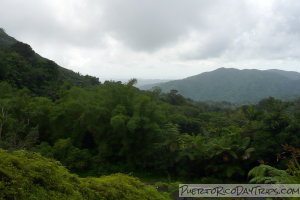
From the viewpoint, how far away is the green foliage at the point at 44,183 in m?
2.18

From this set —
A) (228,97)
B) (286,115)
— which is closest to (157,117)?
(286,115)

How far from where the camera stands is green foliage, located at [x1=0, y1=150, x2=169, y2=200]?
2184 mm

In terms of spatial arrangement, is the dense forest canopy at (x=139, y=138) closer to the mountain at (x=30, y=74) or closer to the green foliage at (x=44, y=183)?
the green foliage at (x=44, y=183)

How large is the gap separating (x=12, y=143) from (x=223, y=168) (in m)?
11.5

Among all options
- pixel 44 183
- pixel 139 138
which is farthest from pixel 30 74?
pixel 44 183

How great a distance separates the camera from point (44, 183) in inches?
95.2

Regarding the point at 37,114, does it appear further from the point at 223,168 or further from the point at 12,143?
the point at 223,168

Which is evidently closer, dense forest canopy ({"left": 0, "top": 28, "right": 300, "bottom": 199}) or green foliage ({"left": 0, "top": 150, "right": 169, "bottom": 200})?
green foliage ({"left": 0, "top": 150, "right": 169, "bottom": 200})

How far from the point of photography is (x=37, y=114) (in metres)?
17.2

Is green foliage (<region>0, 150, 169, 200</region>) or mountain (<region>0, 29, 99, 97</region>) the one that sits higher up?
mountain (<region>0, 29, 99, 97</region>)

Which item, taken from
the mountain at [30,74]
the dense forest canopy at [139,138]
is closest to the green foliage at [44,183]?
the dense forest canopy at [139,138]

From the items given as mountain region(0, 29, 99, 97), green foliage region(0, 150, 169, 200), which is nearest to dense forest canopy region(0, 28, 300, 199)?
green foliage region(0, 150, 169, 200)

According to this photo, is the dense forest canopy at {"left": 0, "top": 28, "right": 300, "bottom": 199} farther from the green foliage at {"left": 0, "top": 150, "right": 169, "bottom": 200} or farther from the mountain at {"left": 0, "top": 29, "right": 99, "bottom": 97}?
the mountain at {"left": 0, "top": 29, "right": 99, "bottom": 97}

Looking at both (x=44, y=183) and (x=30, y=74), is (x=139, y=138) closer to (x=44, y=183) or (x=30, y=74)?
(x=44, y=183)
